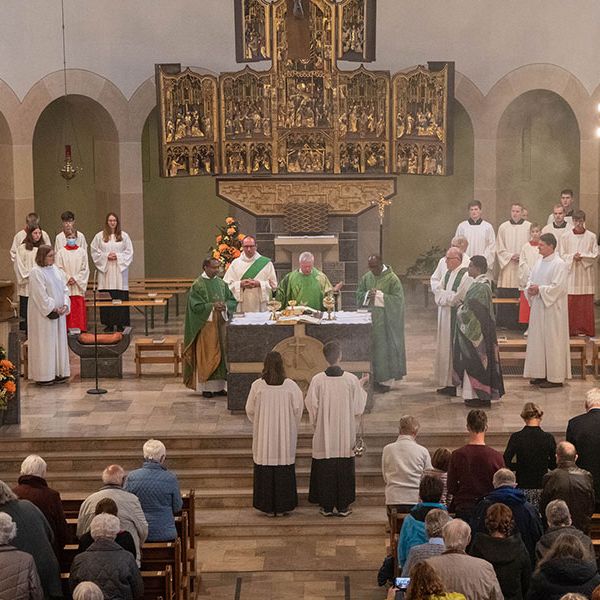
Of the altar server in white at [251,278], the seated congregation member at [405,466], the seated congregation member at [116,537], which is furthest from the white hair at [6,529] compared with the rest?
the altar server in white at [251,278]

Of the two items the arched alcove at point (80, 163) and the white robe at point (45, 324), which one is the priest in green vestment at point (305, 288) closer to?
the white robe at point (45, 324)

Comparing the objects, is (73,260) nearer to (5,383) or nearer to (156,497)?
(5,383)

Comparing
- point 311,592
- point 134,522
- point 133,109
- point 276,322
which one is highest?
point 133,109

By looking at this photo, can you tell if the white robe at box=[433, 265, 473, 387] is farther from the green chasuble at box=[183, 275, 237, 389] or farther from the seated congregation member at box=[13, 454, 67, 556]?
the seated congregation member at box=[13, 454, 67, 556]

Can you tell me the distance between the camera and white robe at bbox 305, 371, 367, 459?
11953 millimetres

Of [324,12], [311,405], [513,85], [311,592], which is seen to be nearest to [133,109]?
[324,12]

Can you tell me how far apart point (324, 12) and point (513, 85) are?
4527mm

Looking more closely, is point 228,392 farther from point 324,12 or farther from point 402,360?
point 324,12

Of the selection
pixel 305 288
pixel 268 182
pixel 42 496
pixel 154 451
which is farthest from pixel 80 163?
pixel 42 496

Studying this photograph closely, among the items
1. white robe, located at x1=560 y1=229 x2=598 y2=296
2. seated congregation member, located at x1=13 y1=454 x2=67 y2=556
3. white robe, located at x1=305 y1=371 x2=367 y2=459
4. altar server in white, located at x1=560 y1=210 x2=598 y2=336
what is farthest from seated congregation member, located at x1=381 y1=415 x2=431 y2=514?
white robe, located at x1=560 y1=229 x2=598 y2=296

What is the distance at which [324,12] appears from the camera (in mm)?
17719

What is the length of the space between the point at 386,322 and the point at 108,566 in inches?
284

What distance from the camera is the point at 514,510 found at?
909cm

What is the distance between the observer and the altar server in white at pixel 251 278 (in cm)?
1564
